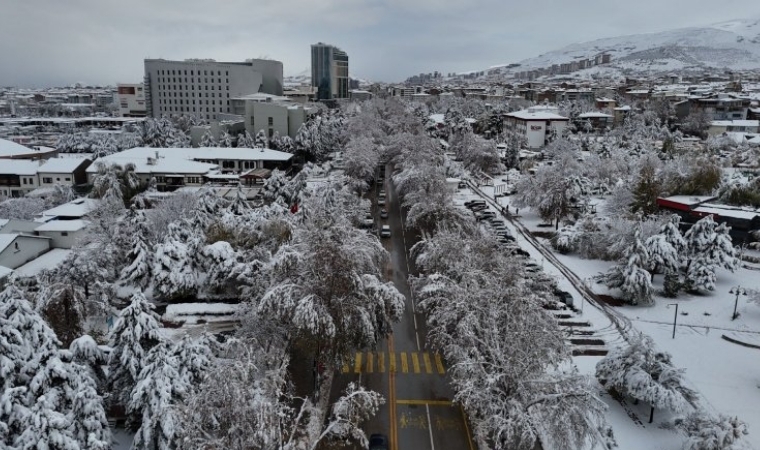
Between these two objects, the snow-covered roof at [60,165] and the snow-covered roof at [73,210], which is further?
the snow-covered roof at [60,165]

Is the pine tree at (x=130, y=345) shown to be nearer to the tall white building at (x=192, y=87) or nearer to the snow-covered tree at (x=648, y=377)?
the snow-covered tree at (x=648, y=377)

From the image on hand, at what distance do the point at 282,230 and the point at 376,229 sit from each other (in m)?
12.4

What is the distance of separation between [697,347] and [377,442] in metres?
16.3

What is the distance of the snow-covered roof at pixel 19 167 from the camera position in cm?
5256

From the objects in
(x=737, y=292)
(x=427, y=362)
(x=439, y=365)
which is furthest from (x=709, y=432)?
(x=737, y=292)

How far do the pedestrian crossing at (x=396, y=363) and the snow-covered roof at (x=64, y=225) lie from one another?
78.3 ft

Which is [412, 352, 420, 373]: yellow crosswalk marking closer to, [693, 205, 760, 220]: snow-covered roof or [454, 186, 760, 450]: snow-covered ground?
[454, 186, 760, 450]: snow-covered ground

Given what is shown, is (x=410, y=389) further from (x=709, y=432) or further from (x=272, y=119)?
(x=272, y=119)

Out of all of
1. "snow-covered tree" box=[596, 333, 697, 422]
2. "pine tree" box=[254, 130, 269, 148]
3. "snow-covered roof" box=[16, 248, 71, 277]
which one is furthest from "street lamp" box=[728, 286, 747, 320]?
"pine tree" box=[254, 130, 269, 148]

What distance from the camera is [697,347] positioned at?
24.3 meters

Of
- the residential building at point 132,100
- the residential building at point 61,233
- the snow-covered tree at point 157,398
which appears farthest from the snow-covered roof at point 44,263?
the residential building at point 132,100

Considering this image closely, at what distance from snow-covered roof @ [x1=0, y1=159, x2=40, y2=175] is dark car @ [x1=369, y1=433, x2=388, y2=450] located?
1987 inches

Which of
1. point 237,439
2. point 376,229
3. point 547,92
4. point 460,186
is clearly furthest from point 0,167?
point 547,92

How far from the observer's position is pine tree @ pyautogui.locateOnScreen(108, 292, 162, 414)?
16.8 meters
